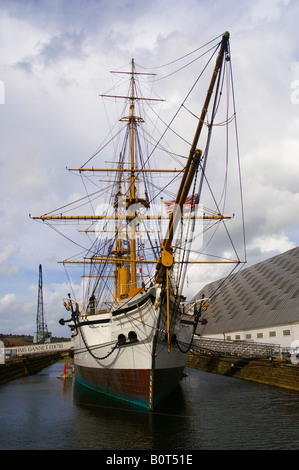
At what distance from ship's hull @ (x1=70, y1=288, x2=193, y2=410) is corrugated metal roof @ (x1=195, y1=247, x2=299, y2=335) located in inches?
701

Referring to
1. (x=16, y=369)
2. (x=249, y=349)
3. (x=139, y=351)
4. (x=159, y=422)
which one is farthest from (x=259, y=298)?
(x=159, y=422)

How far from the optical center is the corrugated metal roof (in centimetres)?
3772

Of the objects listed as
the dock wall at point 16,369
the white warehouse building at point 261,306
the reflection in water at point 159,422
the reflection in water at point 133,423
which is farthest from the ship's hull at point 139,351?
the dock wall at point 16,369

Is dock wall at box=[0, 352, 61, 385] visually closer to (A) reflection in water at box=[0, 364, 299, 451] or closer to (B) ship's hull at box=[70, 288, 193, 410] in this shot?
(A) reflection in water at box=[0, 364, 299, 451]

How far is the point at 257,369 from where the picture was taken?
30.2 m

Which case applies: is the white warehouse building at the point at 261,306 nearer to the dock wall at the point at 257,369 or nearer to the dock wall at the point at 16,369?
the dock wall at the point at 257,369

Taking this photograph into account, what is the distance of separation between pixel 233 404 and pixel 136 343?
7.39 metres

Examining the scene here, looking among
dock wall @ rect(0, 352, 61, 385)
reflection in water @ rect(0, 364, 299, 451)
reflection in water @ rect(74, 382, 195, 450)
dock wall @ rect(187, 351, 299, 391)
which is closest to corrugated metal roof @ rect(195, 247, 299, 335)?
dock wall @ rect(187, 351, 299, 391)

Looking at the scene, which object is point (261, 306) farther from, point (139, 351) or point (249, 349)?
point (139, 351)

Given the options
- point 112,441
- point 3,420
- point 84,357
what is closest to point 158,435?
point 112,441

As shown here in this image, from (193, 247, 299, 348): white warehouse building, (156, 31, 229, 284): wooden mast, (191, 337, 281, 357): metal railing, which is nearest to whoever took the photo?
(156, 31, 229, 284): wooden mast

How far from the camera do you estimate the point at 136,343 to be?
732 inches

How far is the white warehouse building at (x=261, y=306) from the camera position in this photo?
1399 inches

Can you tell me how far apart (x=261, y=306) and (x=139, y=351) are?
28.0 metres
